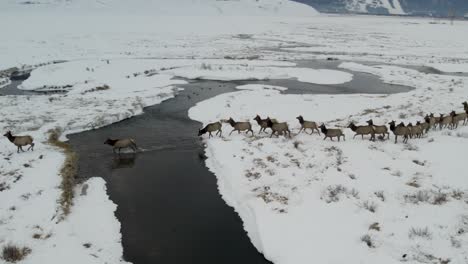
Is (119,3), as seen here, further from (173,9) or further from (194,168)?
(194,168)

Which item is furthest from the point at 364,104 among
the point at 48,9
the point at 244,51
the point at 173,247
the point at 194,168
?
the point at 48,9

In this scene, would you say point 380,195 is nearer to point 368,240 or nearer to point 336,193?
point 336,193

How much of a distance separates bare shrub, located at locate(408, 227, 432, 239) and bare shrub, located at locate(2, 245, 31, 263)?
370 inches

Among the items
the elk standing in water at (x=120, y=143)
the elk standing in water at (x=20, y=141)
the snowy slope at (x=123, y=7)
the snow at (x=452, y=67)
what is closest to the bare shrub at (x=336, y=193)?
the elk standing in water at (x=120, y=143)

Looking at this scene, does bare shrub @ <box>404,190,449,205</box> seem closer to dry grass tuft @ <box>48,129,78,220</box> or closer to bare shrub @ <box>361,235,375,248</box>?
bare shrub @ <box>361,235,375,248</box>

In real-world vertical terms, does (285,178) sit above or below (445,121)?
below

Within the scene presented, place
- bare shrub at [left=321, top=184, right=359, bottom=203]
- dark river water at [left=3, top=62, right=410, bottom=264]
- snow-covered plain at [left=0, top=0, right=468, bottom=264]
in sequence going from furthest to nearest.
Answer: bare shrub at [left=321, top=184, right=359, bottom=203], dark river water at [left=3, top=62, right=410, bottom=264], snow-covered plain at [left=0, top=0, right=468, bottom=264]

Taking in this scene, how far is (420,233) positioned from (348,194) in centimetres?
294

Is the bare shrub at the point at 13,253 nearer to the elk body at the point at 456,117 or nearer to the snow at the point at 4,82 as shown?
the elk body at the point at 456,117

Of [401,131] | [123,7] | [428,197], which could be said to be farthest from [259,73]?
[123,7]

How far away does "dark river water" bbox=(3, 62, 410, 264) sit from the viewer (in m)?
11.1

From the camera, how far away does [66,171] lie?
15875 millimetres

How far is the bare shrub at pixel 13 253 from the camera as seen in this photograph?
33.1 ft

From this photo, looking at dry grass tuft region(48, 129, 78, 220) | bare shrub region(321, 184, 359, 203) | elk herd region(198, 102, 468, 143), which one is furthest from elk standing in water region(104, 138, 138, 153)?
bare shrub region(321, 184, 359, 203)
